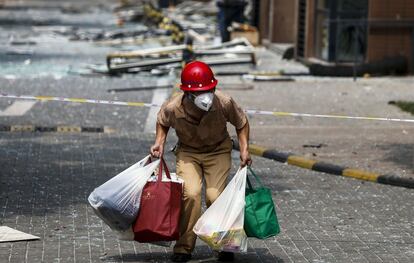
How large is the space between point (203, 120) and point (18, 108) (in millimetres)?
11465

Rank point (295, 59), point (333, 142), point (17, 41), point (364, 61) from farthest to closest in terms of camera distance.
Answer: point (17, 41) < point (295, 59) < point (364, 61) < point (333, 142)

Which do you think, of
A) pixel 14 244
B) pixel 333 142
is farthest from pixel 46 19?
pixel 14 244

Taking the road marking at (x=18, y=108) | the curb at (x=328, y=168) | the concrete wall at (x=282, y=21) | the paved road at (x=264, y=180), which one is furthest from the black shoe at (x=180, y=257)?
the concrete wall at (x=282, y=21)

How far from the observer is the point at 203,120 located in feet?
31.0

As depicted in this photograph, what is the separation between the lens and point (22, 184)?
13.3 m

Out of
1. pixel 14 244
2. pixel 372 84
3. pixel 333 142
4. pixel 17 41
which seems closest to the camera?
pixel 14 244

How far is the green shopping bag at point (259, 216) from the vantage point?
923 cm

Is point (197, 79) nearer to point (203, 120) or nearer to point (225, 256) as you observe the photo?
point (203, 120)

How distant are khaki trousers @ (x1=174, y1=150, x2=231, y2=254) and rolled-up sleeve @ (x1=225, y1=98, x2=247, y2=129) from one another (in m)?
0.26

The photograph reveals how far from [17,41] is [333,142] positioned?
21.8m

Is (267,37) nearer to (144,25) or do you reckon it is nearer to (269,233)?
(144,25)

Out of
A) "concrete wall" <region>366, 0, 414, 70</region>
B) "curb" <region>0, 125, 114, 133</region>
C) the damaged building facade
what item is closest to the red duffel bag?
"curb" <region>0, 125, 114, 133</region>

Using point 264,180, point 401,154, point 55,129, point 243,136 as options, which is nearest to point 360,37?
point 55,129

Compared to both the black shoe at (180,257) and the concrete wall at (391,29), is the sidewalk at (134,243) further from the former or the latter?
the concrete wall at (391,29)
